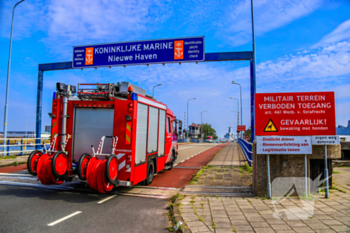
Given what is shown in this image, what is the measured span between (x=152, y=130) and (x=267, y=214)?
4376mm

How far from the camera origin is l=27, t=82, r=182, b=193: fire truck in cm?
618

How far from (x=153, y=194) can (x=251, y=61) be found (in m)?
8.91

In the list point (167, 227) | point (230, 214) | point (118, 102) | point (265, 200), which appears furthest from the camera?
point (118, 102)

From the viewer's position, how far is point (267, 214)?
16.0ft

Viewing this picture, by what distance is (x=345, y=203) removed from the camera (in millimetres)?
5457

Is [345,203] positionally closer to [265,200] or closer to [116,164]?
[265,200]

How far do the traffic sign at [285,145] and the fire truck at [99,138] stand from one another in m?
3.33

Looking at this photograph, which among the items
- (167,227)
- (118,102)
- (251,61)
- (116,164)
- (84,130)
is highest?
(251,61)

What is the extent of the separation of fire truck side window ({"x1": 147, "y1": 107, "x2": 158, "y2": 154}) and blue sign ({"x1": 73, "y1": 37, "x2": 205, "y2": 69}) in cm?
552

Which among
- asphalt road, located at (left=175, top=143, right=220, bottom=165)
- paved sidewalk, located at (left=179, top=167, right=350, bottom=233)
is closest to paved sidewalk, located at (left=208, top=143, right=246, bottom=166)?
asphalt road, located at (left=175, top=143, right=220, bottom=165)

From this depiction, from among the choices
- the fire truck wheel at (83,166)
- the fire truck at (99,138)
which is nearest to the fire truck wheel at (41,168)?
the fire truck at (99,138)

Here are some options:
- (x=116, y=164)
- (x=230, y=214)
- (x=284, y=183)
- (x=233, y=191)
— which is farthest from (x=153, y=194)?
(x=284, y=183)

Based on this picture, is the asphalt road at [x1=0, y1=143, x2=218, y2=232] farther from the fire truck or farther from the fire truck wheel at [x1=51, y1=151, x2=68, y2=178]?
the fire truck wheel at [x1=51, y1=151, x2=68, y2=178]

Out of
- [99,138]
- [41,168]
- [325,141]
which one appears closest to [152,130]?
[99,138]
